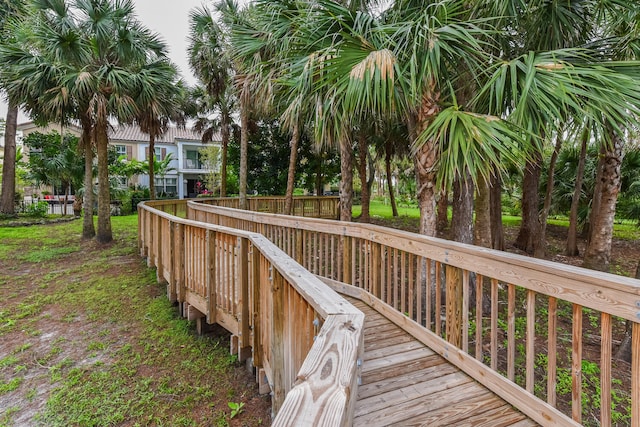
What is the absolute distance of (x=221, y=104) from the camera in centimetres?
1481

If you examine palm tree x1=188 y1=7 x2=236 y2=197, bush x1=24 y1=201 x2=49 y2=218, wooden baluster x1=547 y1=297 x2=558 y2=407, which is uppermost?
palm tree x1=188 y1=7 x2=236 y2=197

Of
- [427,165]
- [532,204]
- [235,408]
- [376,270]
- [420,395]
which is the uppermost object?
[427,165]

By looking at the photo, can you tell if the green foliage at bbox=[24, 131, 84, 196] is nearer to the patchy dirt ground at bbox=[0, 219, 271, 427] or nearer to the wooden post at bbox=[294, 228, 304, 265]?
the patchy dirt ground at bbox=[0, 219, 271, 427]

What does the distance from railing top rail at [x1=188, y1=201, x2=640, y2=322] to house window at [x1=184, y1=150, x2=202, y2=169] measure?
2683cm

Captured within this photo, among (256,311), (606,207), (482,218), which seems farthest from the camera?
(606,207)

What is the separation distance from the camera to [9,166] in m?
14.2

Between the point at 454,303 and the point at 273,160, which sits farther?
the point at 273,160

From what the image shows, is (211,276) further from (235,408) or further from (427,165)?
(427,165)

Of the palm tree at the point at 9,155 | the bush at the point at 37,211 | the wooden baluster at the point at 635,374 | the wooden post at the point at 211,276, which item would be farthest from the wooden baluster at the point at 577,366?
the bush at the point at 37,211

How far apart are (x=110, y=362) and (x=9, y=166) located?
15.9m

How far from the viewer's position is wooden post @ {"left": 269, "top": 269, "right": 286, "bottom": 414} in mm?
2086

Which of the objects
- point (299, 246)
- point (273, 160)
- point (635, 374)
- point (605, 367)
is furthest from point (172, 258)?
point (273, 160)

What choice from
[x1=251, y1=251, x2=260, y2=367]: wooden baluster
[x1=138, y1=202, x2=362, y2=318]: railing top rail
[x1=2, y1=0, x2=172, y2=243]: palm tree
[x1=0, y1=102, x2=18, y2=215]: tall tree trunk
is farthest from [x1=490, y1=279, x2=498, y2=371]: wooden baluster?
[x1=0, y1=102, x2=18, y2=215]: tall tree trunk

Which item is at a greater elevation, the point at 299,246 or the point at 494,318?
the point at 299,246
